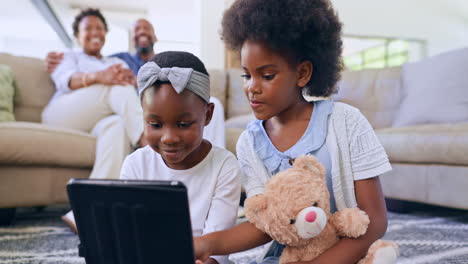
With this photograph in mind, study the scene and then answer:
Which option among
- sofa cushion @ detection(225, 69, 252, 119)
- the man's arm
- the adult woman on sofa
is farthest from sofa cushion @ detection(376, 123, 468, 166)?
the man's arm

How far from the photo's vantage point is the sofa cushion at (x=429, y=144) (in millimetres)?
1482

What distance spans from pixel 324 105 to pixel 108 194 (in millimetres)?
449

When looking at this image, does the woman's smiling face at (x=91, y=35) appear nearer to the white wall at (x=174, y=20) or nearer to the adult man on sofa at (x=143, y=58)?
the adult man on sofa at (x=143, y=58)

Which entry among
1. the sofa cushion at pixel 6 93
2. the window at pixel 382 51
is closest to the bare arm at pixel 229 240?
the sofa cushion at pixel 6 93

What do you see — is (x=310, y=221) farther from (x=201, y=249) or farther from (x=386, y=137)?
(x=386, y=137)

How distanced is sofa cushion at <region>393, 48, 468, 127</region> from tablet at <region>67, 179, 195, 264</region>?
173 cm

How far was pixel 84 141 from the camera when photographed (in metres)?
1.53

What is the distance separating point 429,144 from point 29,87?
185 cm

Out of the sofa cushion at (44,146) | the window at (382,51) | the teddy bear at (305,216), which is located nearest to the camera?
the teddy bear at (305,216)

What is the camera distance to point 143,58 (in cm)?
214

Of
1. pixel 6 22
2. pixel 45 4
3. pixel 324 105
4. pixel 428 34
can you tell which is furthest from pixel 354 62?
pixel 324 105

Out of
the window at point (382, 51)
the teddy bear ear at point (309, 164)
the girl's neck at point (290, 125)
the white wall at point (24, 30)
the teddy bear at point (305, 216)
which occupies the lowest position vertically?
the teddy bear at point (305, 216)

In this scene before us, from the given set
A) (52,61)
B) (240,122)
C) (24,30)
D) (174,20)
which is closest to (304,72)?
(240,122)

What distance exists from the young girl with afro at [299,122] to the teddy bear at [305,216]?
0.02 meters
